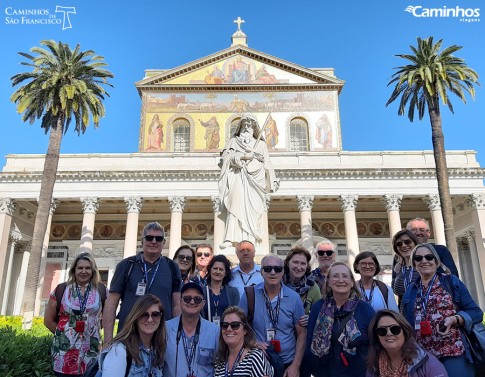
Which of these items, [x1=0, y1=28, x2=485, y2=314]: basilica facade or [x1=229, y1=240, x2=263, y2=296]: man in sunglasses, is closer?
[x1=229, y1=240, x2=263, y2=296]: man in sunglasses

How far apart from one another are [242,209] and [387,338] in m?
5.54

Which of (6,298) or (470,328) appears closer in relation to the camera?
(470,328)

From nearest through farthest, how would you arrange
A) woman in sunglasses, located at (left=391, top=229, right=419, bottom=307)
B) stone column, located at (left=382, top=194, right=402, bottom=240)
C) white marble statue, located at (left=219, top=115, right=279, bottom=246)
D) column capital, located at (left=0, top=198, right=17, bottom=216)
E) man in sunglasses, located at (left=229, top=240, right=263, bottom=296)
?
woman in sunglasses, located at (left=391, top=229, right=419, bottom=307) < man in sunglasses, located at (left=229, top=240, right=263, bottom=296) < white marble statue, located at (left=219, top=115, right=279, bottom=246) < stone column, located at (left=382, top=194, right=402, bottom=240) < column capital, located at (left=0, top=198, right=17, bottom=216)

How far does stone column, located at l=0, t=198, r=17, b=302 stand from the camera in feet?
99.6

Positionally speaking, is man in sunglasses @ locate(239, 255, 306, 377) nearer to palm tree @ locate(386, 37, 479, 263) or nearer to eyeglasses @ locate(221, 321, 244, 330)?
eyeglasses @ locate(221, 321, 244, 330)

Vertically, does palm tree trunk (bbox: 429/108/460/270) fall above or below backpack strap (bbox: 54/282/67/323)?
above

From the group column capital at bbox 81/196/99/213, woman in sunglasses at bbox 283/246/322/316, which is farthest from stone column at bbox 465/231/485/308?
woman in sunglasses at bbox 283/246/322/316

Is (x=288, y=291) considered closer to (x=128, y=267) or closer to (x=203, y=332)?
(x=203, y=332)

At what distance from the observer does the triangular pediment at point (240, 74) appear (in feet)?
124

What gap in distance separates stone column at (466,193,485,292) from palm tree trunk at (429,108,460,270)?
323 inches

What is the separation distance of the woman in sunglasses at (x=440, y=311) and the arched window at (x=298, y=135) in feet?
106

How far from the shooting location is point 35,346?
5496 millimetres

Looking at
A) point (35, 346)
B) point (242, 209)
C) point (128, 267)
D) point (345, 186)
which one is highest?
point (345, 186)

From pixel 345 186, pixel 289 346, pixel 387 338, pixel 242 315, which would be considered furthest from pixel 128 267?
pixel 345 186
